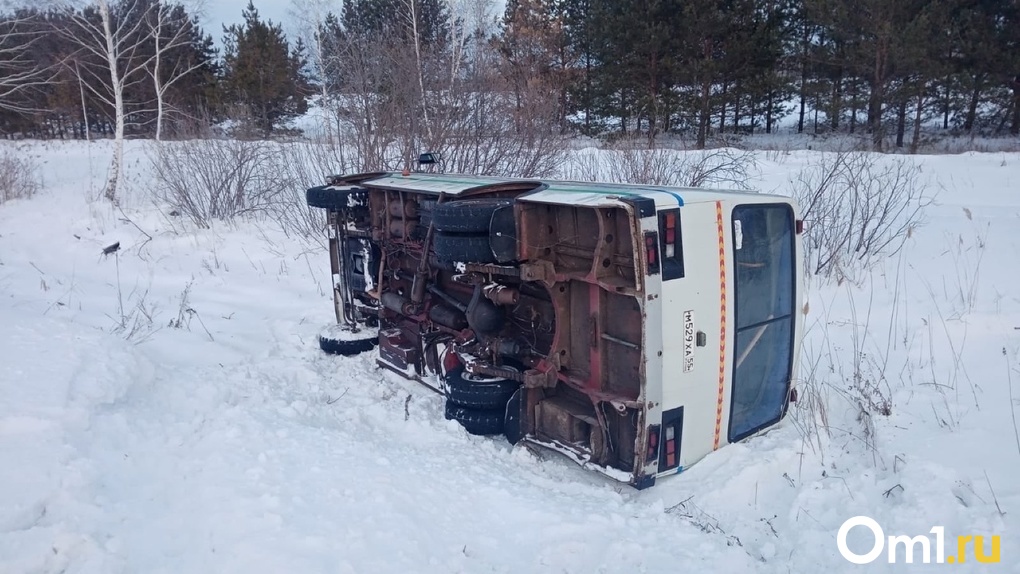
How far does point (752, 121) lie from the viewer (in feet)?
99.9

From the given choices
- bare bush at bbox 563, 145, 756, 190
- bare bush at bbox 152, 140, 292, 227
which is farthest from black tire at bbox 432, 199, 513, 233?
bare bush at bbox 152, 140, 292, 227

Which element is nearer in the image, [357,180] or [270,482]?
[270,482]

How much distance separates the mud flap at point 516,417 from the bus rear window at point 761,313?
4.47 feet

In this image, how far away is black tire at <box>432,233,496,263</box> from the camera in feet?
15.0

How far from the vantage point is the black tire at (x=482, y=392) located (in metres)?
4.78

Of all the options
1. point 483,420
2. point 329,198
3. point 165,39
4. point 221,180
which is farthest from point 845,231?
point 165,39

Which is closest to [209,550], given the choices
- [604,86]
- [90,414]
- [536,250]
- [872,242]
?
[90,414]

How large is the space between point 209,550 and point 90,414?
56.9 inches

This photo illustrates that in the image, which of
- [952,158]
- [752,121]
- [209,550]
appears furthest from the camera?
[752,121]

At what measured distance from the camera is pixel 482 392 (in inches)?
188

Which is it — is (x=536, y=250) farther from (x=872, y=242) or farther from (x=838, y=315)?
(x=872, y=242)

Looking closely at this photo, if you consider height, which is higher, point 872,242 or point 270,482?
point 872,242

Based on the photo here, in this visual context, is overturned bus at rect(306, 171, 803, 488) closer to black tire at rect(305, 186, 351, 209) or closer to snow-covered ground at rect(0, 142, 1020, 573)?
snow-covered ground at rect(0, 142, 1020, 573)

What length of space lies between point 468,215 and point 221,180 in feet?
36.3
